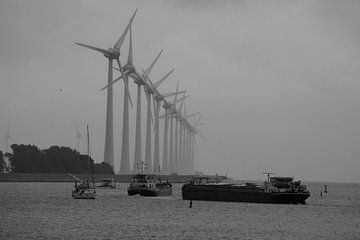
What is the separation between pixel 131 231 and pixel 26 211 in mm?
36819

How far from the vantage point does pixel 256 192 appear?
15638 cm

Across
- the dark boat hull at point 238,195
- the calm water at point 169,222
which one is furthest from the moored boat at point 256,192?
the calm water at point 169,222

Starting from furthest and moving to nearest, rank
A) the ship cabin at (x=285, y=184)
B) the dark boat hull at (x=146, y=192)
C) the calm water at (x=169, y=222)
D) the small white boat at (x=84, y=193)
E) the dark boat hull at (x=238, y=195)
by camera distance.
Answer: the dark boat hull at (x=146, y=192), the small white boat at (x=84, y=193), the ship cabin at (x=285, y=184), the dark boat hull at (x=238, y=195), the calm water at (x=169, y=222)

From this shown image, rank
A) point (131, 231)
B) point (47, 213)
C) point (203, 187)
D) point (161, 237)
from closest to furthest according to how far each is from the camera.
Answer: point (161, 237)
point (131, 231)
point (47, 213)
point (203, 187)

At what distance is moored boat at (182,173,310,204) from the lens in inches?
6024

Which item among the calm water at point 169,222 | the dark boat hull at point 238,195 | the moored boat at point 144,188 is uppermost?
the moored boat at point 144,188

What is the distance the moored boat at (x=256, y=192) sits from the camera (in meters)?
153

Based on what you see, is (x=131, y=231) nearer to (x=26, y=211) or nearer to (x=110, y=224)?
(x=110, y=224)

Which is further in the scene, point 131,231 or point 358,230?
point 358,230

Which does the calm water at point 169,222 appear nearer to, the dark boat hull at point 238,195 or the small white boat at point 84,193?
the dark boat hull at point 238,195

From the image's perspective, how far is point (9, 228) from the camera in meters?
88.8

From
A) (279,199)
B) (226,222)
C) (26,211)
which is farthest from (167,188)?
(226,222)

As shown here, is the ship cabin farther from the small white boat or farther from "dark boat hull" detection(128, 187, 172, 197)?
the small white boat

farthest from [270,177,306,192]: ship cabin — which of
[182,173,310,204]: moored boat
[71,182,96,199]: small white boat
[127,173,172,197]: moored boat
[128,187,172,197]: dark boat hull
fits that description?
[71,182,96,199]: small white boat
